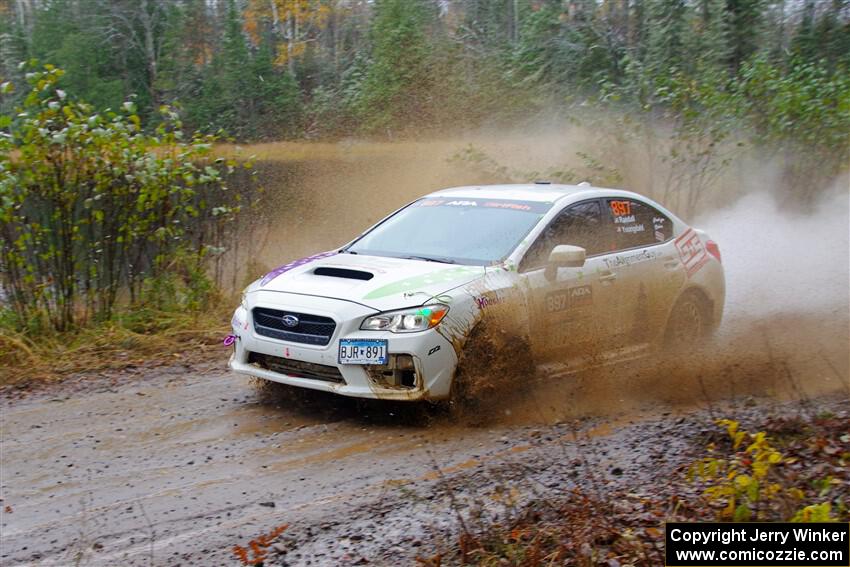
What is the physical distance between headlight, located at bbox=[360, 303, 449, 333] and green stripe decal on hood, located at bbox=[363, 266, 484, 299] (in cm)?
19

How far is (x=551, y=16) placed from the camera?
42906mm

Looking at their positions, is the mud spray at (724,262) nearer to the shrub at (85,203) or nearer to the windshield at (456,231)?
the windshield at (456,231)

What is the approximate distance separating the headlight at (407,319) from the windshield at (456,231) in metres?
0.81

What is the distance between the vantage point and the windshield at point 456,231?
23.9 feet

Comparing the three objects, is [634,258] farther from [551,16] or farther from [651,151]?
[551,16]

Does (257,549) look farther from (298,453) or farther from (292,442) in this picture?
(292,442)

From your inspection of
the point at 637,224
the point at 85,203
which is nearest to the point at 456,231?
the point at 637,224

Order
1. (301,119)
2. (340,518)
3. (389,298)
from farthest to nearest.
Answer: (301,119)
(389,298)
(340,518)

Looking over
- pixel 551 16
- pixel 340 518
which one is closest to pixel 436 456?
pixel 340 518

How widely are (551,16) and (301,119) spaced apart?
13.2m

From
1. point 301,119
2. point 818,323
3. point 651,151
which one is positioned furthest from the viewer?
point 301,119

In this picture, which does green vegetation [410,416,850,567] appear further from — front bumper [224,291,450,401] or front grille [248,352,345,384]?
front grille [248,352,345,384]

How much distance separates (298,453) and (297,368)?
0.83m

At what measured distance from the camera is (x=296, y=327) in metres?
6.70
